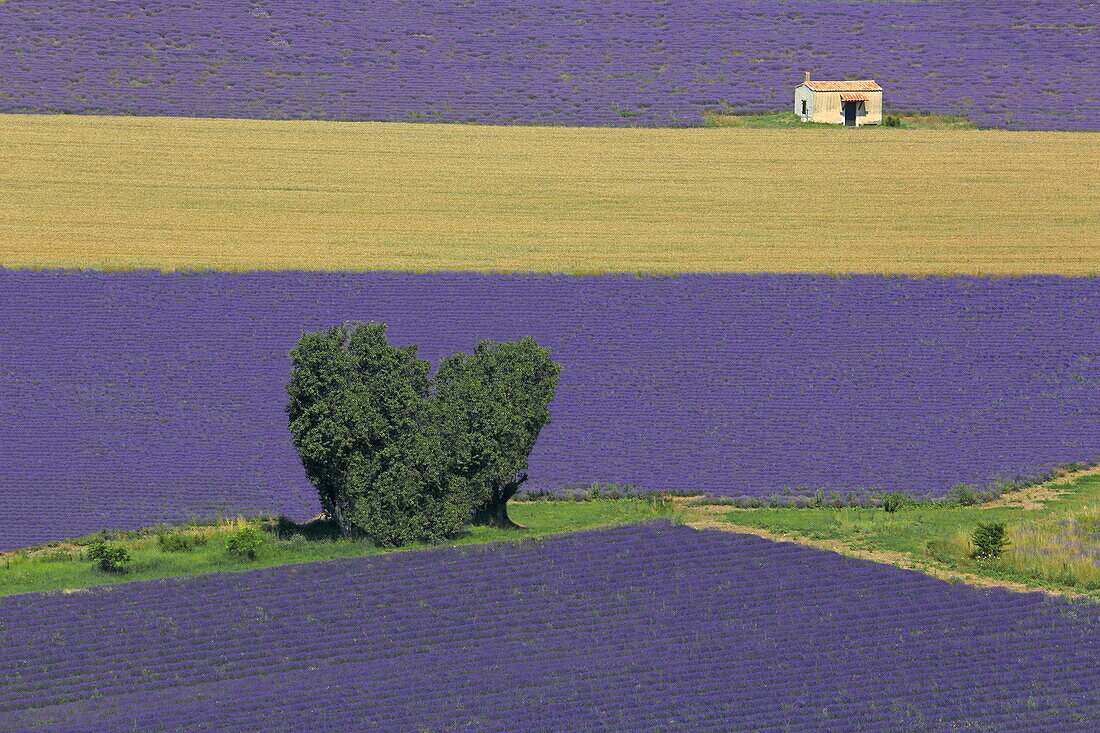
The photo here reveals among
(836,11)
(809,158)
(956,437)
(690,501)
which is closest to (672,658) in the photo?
(690,501)

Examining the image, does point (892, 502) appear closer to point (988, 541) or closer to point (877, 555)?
point (877, 555)

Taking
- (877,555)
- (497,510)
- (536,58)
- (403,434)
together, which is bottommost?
(877,555)

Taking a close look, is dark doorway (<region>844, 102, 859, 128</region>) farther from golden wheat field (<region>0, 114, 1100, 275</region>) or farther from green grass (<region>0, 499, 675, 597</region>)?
green grass (<region>0, 499, 675, 597</region>)

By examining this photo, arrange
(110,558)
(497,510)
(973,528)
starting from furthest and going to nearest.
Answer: (497,510), (973,528), (110,558)

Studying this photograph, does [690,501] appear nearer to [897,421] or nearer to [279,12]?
[897,421]

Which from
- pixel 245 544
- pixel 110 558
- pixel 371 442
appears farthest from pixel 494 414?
pixel 110 558

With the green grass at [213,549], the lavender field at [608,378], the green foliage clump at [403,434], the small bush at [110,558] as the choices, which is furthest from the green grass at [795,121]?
the small bush at [110,558]

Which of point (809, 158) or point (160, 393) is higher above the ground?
point (809, 158)
